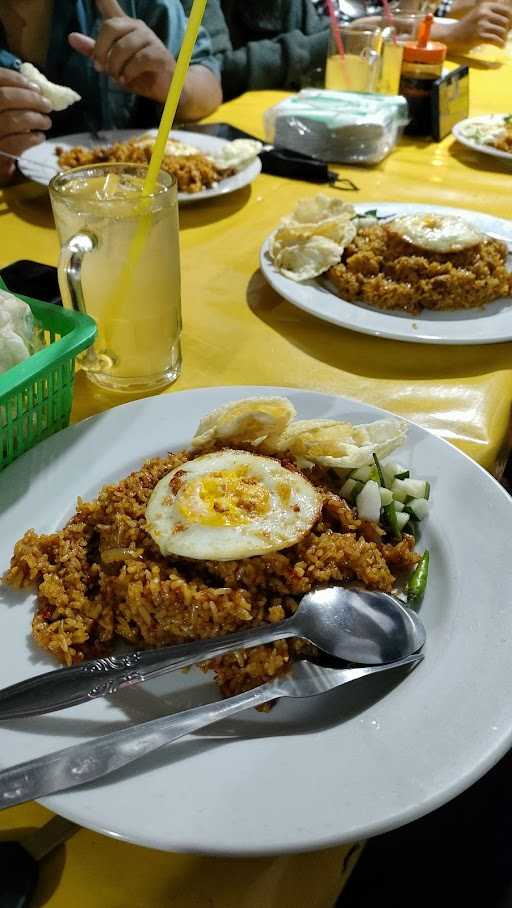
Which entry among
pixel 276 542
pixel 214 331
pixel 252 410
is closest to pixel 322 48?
pixel 214 331

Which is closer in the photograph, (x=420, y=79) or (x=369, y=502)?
(x=369, y=502)

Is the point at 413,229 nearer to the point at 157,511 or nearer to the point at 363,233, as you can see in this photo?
the point at 363,233

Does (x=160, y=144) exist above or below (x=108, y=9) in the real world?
below

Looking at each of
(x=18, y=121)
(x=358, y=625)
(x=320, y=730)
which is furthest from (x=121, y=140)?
(x=320, y=730)

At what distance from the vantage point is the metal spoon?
2.48ft

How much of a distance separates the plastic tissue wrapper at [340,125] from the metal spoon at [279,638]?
2.22 meters

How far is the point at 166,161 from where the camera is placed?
228 centimetres

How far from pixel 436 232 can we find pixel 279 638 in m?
1.29

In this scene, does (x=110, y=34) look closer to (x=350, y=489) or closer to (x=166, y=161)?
(x=166, y=161)

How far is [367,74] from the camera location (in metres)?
3.15

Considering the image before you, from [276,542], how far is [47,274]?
987mm

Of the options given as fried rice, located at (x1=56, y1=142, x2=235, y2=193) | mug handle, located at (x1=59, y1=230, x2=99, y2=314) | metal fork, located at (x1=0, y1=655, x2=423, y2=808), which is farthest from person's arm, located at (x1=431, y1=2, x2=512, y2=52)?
metal fork, located at (x1=0, y1=655, x2=423, y2=808)

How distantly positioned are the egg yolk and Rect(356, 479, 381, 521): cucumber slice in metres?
0.17

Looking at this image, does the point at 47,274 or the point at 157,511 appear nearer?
the point at 157,511
